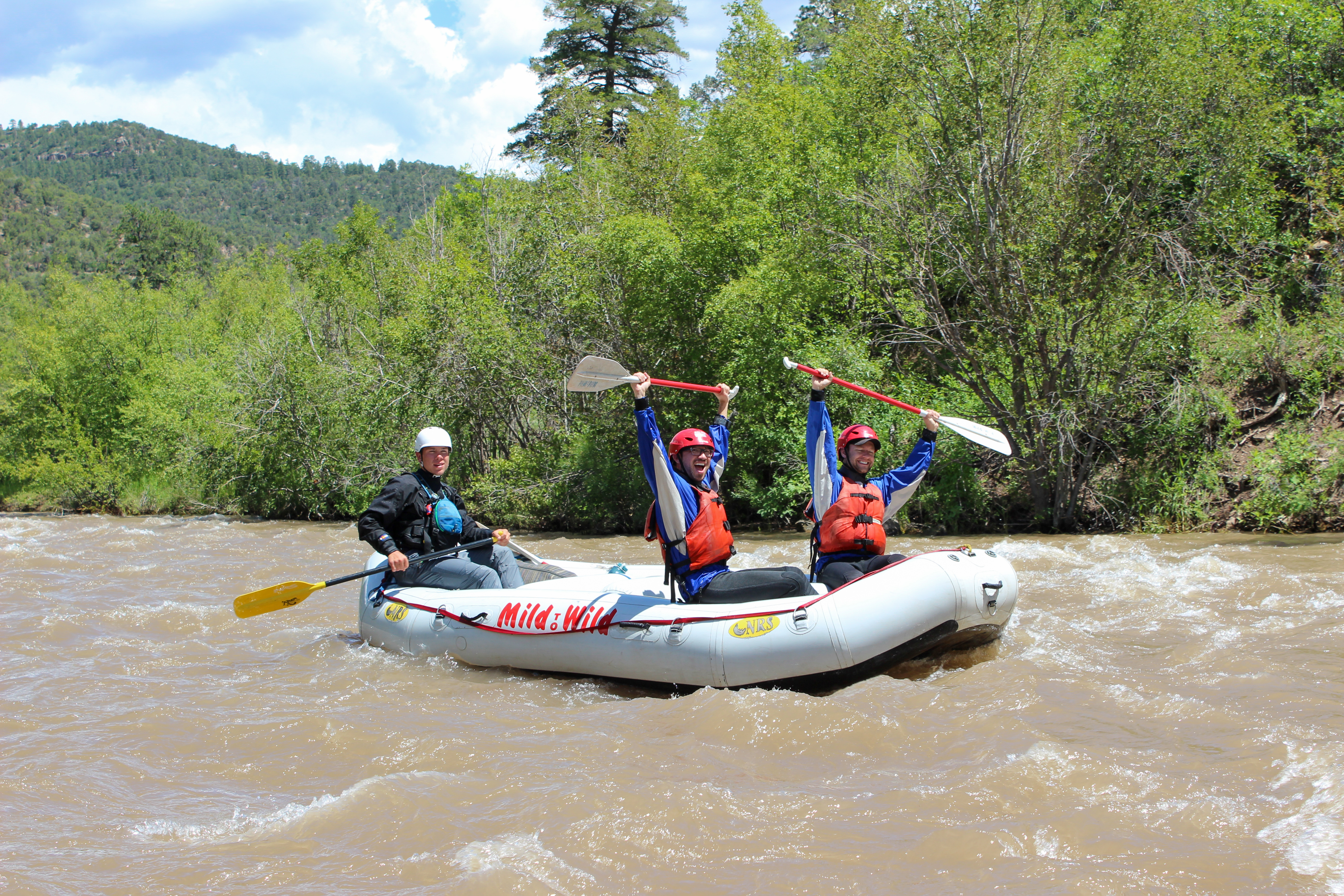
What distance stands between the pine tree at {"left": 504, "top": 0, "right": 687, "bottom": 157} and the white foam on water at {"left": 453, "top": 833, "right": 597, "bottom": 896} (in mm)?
25062

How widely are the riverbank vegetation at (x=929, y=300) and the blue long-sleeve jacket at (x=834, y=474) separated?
5.80 m

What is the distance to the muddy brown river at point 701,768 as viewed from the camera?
3.00m

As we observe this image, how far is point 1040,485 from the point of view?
11.2m

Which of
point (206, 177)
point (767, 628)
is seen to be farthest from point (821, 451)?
point (206, 177)

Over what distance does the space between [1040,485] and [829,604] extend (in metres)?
7.41

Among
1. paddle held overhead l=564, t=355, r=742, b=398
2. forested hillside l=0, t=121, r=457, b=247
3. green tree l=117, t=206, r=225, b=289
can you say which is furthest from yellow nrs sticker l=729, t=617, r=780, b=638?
forested hillside l=0, t=121, r=457, b=247

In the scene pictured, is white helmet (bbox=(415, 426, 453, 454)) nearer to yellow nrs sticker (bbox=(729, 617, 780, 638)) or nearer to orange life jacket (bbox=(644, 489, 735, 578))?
orange life jacket (bbox=(644, 489, 735, 578))

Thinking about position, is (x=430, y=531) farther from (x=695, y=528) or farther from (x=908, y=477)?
(x=908, y=477)

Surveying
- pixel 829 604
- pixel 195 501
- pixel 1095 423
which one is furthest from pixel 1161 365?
pixel 195 501

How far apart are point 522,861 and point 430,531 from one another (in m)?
3.37

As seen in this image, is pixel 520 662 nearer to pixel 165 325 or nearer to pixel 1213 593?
pixel 1213 593

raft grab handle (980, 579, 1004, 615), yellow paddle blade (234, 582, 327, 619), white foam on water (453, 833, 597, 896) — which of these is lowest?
white foam on water (453, 833, 597, 896)

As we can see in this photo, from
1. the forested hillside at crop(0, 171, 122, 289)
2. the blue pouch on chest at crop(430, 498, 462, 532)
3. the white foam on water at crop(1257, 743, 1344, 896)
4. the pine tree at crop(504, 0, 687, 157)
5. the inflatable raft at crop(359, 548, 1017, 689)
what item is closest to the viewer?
the white foam on water at crop(1257, 743, 1344, 896)

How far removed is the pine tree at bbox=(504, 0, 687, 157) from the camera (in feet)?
88.3
